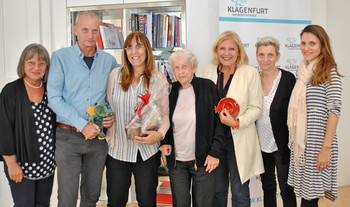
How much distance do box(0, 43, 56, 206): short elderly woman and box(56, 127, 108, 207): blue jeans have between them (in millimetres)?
93

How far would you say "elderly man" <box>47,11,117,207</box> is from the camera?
2.16 meters

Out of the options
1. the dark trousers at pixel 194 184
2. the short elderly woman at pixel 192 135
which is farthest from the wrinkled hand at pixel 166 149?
the dark trousers at pixel 194 184

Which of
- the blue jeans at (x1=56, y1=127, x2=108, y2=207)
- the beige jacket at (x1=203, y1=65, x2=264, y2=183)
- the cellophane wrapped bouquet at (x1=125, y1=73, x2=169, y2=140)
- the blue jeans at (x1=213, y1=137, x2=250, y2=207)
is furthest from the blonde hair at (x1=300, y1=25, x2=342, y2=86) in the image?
the blue jeans at (x1=56, y1=127, x2=108, y2=207)

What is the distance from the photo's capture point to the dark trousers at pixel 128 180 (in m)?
2.14

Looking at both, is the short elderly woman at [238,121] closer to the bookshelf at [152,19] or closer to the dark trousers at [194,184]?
the dark trousers at [194,184]

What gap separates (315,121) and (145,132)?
1352 mm

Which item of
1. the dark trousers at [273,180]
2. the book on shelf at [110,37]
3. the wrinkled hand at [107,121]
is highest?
the book on shelf at [110,37]

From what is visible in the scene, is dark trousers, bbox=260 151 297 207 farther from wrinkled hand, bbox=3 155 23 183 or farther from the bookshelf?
wrinkled hand, bbox=3 155 23 183

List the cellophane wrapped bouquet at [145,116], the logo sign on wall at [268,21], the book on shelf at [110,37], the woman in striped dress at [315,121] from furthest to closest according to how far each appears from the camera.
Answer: the book on shelf at [110,37] → the logo sign on wall at [268,21] → the woman in striped dress at [315,121] → the cellophane wrapped bouquet at [145,116]

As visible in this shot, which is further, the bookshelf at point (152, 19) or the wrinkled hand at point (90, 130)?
the bookshelf at point (152, 19)

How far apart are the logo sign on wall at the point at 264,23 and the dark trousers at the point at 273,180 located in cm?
71

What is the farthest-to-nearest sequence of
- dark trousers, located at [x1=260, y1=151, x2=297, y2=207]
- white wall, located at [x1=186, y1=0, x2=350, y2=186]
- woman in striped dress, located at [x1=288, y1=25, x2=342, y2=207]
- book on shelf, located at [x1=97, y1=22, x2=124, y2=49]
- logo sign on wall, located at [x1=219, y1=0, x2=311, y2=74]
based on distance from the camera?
white wall, located at [x1=186, y1=0, x2=350, y2=186] → book on shelf, located at [x1=97, y1=22, x2=124, y2=49] → logo sign on wall, located at [x1=219, y1=0, x2=311, y2=74] → dark trousers, located at [x1=260, y1=151, x2=297, y2=207] → woman in striped dress, located at [x1=288, y1=25, x2=342, y2=207]

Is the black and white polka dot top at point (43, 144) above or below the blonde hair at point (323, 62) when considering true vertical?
below

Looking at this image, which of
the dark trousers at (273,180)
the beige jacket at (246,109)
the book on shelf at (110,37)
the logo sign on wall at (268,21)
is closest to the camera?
the beige jacket at (246,109)
